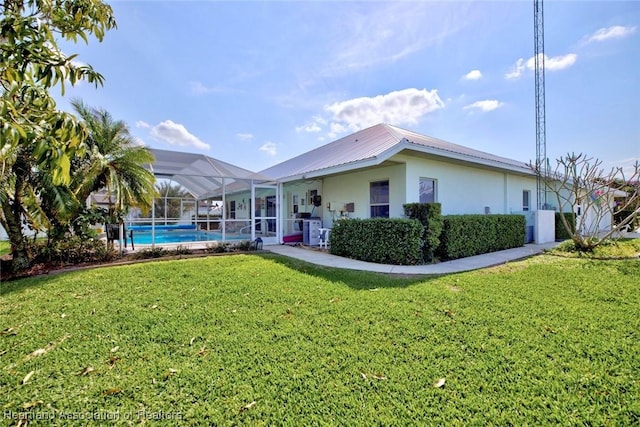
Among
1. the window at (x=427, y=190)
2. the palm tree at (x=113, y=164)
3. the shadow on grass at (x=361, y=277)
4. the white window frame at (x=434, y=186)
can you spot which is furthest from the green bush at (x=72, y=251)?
the window at (x=427, y=190)

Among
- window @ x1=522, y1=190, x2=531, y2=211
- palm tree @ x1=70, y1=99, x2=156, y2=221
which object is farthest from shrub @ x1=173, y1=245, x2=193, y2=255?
window @ x1=522, y1=190, x2=531, y2=211

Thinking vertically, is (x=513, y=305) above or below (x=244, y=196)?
below

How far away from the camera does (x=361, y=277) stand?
22.5 ft

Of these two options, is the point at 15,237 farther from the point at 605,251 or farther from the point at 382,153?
the point at 605,251

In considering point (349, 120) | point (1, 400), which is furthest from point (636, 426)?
point (349, 120)

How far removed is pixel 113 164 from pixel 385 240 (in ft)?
30.2

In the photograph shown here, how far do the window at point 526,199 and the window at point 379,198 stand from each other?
10607 millimetres

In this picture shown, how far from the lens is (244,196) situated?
23.6 meters

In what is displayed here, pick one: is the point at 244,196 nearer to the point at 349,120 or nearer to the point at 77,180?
the point at 349,120

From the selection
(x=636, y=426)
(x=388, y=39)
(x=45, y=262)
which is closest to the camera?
(x=636, y=426)

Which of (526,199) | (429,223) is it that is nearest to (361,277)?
(429,223)


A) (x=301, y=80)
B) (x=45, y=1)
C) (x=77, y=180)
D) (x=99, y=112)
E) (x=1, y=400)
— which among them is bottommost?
(x=1, y=400)

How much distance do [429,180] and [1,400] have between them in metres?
12.1

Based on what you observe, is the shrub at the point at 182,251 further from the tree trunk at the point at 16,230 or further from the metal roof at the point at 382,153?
the metal roof at the point at 382,153
